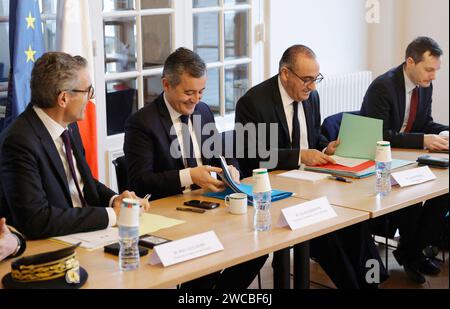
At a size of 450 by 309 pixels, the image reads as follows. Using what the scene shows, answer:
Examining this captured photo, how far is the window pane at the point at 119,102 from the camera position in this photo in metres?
4.71

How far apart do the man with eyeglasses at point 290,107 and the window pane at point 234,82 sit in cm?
155

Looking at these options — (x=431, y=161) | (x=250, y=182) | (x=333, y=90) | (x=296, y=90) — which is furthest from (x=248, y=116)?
(x=333, y=90)

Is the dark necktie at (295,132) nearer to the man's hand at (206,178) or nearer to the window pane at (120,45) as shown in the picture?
the man's hand at (206,178)

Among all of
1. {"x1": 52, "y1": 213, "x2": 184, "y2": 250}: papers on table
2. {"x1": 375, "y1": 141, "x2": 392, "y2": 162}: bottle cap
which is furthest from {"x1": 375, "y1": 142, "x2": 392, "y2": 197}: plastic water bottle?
{"x1": 52, "y1": 213, "x2": 184, "y2": 250}: papers on table

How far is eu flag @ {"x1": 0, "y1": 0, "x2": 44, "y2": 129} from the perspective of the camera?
378 centimetres

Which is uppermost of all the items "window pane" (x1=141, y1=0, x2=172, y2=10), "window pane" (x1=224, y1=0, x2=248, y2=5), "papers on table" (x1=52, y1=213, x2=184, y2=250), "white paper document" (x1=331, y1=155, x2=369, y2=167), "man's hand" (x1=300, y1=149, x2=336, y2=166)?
"window pane" (x1=224, y1=0, x2=248, y2=5)

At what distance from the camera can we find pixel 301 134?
4016 mm

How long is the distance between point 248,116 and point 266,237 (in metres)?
1.38

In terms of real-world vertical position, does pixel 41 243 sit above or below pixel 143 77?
below

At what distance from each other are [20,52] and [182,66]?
1.05 metres

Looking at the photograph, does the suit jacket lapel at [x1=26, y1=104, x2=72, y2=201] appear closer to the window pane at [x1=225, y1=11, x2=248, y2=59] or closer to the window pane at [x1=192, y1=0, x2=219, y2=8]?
the window pane at [x1=192, y1=0, x2=219, y2=8]

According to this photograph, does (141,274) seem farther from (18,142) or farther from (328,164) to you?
(328,164)

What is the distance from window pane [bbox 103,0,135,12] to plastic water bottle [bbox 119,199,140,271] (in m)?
2.61

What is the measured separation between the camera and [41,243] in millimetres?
2514
